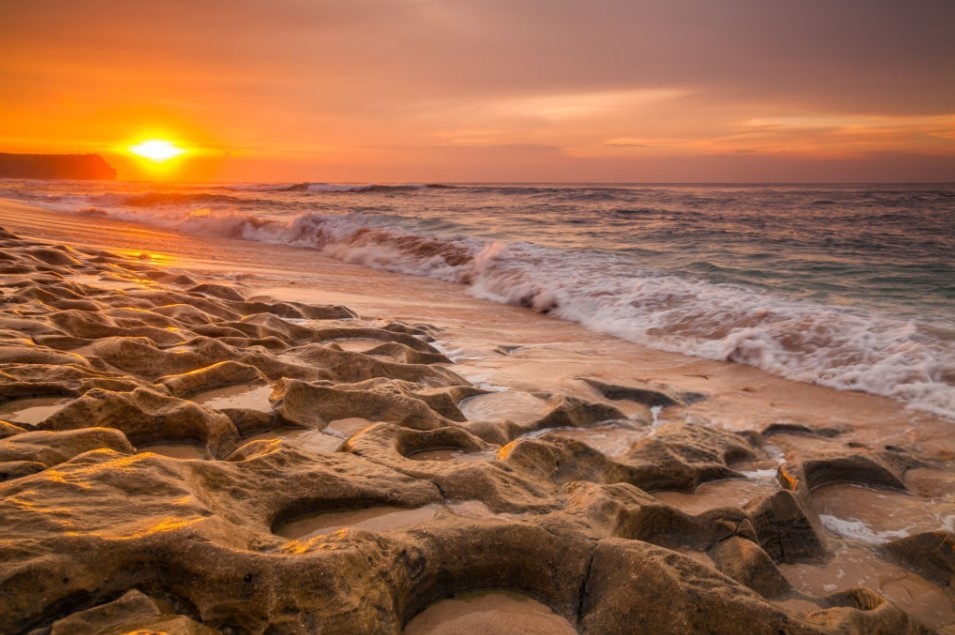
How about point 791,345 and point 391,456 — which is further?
point 791,345

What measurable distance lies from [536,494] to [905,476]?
2299mm

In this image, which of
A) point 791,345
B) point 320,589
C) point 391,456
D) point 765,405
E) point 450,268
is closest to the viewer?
point 320,589

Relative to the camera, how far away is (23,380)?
2.82m

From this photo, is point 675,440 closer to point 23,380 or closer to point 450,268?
point 23,380

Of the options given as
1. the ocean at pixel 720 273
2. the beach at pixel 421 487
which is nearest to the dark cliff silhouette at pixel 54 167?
the ocean at pixel 720 273

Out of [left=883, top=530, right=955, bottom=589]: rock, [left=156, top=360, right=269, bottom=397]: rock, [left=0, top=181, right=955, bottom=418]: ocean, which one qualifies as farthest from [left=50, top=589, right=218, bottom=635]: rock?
[left=0, top=181, right=955, bottom=418]: ocean

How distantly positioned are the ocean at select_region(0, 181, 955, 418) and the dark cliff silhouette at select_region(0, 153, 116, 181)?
344 feet

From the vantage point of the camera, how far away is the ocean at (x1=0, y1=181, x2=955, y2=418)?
5719mm

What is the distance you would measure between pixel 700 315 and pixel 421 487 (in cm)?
562

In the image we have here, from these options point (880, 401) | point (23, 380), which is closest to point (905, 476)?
point (880, 401)

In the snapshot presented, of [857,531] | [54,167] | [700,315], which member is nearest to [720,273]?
[700,315]

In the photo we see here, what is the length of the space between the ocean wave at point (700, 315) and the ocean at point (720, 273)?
0.02 m

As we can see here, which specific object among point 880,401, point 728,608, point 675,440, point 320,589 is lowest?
point 880,401

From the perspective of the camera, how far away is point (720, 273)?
1020cm
